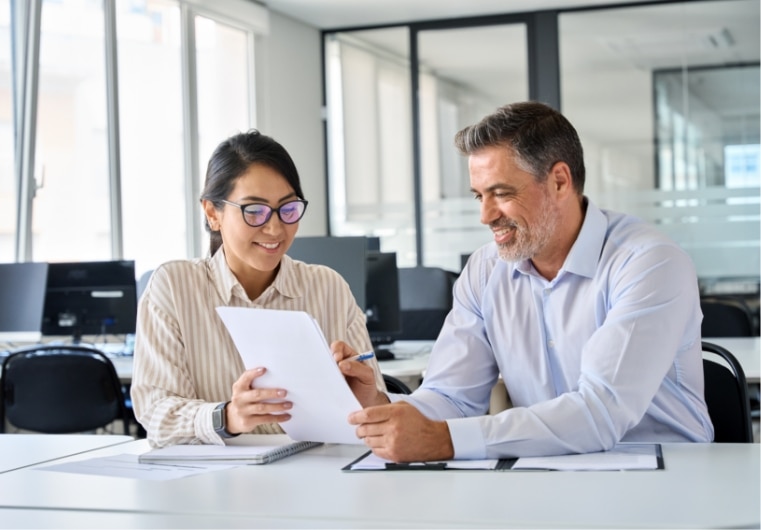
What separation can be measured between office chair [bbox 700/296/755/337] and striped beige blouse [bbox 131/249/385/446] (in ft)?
8.69

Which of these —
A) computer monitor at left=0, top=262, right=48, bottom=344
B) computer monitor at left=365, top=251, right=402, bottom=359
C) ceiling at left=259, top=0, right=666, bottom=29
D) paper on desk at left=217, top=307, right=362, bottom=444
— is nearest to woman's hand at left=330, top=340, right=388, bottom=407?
paper on desk at left=217, top=307, right=362, bottom=444

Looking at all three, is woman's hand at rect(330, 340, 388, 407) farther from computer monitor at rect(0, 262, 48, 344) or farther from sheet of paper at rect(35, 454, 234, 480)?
computer monitor at rect(0, 262, 48, 344)

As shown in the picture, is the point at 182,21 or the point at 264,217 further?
the point at 182,21

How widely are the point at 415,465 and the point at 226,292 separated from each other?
0.75 m

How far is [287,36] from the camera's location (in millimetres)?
8742

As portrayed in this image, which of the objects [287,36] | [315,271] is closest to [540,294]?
[315,271]

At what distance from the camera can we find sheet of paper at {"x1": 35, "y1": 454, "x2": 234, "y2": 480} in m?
1.72

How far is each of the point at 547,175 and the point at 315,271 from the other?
0.62 m

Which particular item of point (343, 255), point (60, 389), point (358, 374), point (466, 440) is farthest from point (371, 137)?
point (466, 440)

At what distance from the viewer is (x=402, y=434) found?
168cm

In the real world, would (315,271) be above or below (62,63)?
below

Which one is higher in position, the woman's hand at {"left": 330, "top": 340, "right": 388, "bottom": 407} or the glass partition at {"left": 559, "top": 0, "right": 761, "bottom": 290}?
the glass partition at {"left": 559, "top": 0, "right": 761, "bottom": 290}

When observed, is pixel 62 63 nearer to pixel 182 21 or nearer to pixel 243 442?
pixel 182 21

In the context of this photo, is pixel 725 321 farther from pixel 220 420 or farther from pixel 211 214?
pixel 220 420
